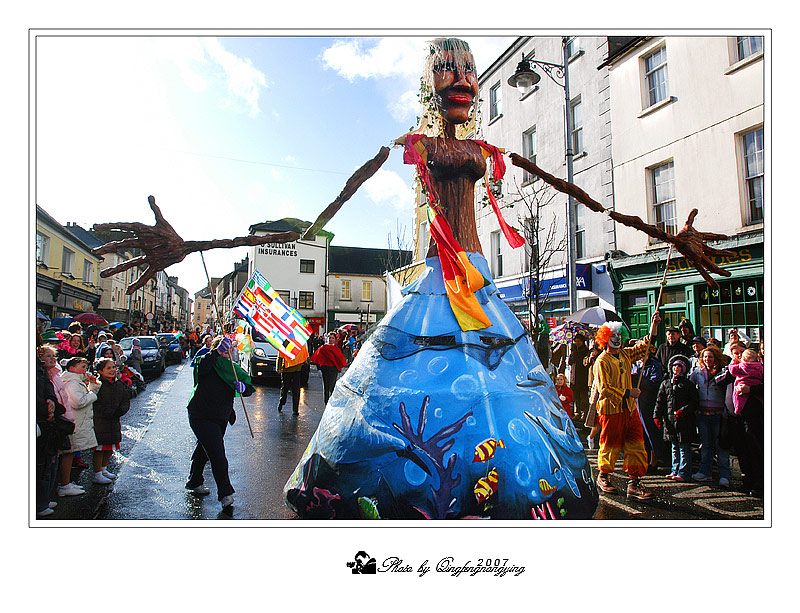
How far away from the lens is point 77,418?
14.8ft

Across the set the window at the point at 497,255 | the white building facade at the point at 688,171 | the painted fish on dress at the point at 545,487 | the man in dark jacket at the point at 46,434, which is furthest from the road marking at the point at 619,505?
the window at the point at 497,255

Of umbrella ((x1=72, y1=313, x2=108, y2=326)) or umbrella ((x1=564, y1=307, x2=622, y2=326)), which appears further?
umbrella ((x1=72, y1=313, x2=108, y2=326))

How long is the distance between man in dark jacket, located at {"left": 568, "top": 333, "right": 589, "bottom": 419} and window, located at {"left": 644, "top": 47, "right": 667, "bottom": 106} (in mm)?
4843

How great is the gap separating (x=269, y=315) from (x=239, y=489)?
372 cm

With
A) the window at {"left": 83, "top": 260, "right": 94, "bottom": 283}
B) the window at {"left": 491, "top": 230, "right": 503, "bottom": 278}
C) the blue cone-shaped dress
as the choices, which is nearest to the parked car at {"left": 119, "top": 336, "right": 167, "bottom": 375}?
the window at {"left": 83, "top": 260, "right": 94, "bottom": 283}

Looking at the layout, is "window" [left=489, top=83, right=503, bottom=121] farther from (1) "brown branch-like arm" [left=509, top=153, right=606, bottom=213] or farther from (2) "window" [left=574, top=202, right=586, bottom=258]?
(1) "brown branch-like arm" [left=509, top=153, right=606, bottom=213]

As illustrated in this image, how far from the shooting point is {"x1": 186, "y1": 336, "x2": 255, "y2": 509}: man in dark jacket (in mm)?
3910

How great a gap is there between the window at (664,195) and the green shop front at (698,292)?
57 cm

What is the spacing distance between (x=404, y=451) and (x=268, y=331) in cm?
551

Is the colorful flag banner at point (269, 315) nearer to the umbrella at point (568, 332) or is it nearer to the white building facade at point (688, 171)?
the umbrella at point (568, 332)

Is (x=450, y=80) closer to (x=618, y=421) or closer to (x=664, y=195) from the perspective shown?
(x=618, y=421)

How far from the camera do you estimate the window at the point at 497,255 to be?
12.0 m
